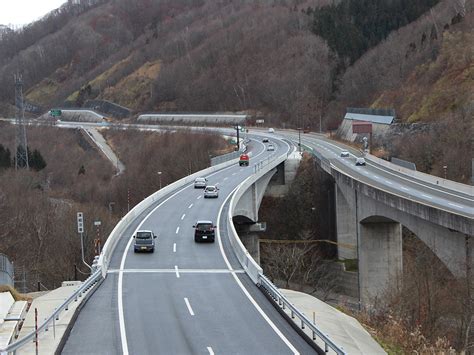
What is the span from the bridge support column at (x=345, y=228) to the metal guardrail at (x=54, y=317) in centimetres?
3930

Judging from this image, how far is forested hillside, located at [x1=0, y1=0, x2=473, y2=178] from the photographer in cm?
8625

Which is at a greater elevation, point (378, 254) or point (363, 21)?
point (363, 21)

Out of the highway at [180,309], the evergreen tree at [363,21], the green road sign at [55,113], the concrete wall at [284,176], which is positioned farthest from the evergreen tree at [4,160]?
the green road sign at [55,113]

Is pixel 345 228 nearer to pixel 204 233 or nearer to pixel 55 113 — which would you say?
pixel 204 233

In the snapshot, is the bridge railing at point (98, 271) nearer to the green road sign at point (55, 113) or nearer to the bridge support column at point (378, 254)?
the bridge support column at point (378, 254)

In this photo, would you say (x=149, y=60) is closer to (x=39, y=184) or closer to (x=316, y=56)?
(x=316, y=56)

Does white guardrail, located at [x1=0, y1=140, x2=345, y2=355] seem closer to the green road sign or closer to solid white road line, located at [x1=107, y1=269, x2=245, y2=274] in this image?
solid white road line, located at [x1=107, y1=269, x2=245, y2=274]

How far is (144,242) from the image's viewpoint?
34000mm

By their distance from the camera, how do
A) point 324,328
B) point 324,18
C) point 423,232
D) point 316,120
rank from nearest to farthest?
point 324,328 → point 423,232 → point 316,120 → point 324,18

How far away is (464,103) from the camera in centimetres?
7194

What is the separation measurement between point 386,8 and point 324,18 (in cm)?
1791

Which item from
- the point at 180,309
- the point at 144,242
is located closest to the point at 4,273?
the point at 144,242

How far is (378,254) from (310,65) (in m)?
89.1

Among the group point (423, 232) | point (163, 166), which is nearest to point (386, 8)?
point (163, 166)
